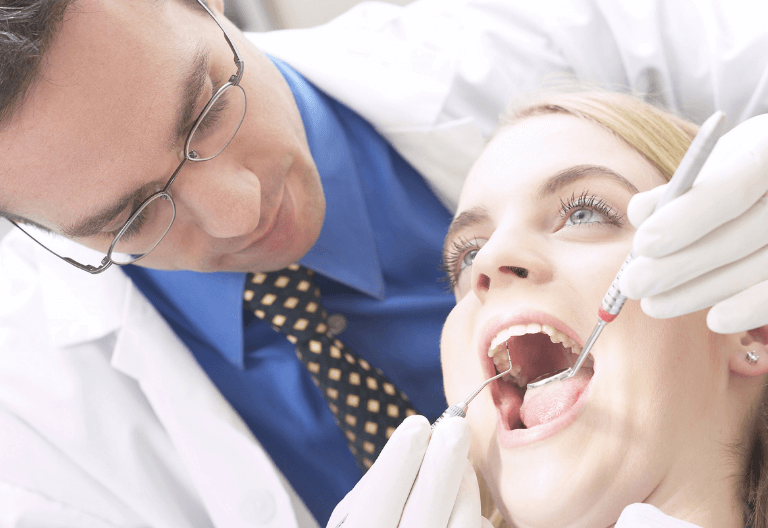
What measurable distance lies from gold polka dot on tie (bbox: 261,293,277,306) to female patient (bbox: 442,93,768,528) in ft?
1.38

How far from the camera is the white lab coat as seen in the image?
4.34ft

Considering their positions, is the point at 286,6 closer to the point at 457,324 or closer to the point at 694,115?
the point at 694,115

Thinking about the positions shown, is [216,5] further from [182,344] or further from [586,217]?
[586,217]

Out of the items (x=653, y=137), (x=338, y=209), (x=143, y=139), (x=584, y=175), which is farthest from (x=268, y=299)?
(x=653, y=137)

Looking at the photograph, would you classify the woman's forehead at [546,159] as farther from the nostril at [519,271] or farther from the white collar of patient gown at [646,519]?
the white collar of patient gown at [646,519]

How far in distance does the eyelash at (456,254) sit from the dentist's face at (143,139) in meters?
0.34

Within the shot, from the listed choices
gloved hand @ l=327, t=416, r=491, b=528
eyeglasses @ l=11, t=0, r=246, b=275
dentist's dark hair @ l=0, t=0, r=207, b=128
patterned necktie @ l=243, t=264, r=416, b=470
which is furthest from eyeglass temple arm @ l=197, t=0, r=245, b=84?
gloved hand @ l=327, t=416, r=491, b=528

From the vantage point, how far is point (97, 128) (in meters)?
0.86

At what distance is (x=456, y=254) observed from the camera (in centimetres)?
115

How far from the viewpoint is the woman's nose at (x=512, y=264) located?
0.91 m

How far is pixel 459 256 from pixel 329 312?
418mm

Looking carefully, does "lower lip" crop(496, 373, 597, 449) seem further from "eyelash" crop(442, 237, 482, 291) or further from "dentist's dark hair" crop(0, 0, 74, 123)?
"dentist's dark hair" crop(0, 0, 74, 123)

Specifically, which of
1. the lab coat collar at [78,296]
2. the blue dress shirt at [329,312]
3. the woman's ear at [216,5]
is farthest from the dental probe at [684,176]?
the lab coat collar at [78,296]

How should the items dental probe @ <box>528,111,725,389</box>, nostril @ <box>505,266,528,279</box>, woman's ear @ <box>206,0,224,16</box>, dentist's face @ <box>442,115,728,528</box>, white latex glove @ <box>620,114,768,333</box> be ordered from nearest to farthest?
1. dental probe @ <box>528,111,725,389</box>
2. white latex glove @ <box>620,114,768,333</box>
3. dentist's face @ <box>442,115,728,528</box>
4. nostril @ <box>505,266,528,279</box>
5. woman's ear @ <box>206,0,224,16</box>
